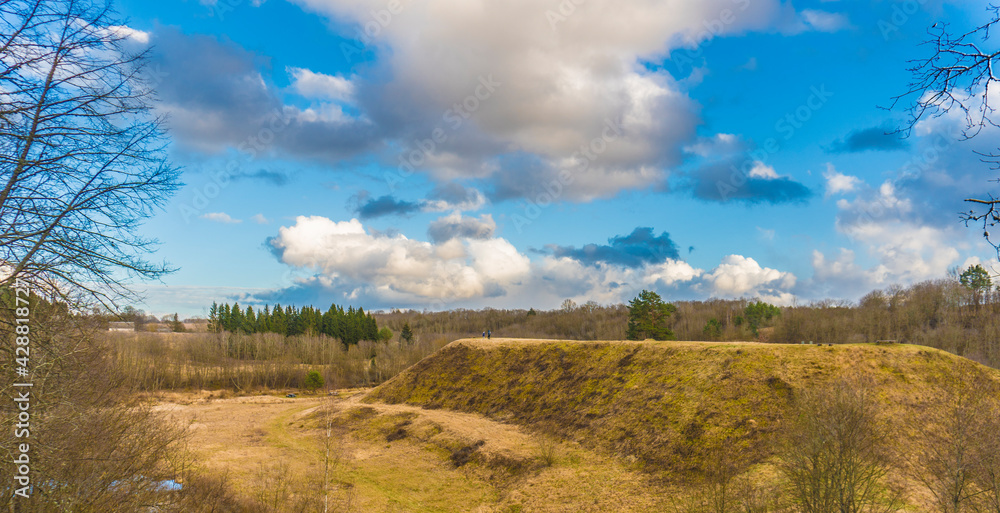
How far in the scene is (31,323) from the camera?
8961 mm

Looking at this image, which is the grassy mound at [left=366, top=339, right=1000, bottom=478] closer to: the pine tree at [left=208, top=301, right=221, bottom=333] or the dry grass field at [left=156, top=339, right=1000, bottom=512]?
the dry grass field at [left=156, top=339, right=1000, bottom=512]

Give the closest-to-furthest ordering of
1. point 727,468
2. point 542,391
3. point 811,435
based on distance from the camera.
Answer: point 811,435 → point 727,468 → point 542,391

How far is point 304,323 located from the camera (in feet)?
445

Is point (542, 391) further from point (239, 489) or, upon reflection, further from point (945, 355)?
point (945, 355)

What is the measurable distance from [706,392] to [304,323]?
127462mm

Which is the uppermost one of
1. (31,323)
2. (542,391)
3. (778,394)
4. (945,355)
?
(31,323)

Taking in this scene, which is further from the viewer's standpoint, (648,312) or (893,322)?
(893,322)

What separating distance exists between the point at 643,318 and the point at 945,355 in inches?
1657

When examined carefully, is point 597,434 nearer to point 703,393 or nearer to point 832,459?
point 703,393

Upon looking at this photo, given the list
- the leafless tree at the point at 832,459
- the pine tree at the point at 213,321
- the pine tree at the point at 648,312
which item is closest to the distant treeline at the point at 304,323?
the pine tree at the point at 213,321

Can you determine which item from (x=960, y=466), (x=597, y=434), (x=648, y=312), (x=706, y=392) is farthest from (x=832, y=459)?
(x=648, y=312)

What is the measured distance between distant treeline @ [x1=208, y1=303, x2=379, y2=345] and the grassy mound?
314 feet

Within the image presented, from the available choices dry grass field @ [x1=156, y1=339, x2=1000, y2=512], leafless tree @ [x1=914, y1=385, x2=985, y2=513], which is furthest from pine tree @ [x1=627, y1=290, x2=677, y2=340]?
leafless tree @ [x1=914, y1=385, x2=985, y2=513]

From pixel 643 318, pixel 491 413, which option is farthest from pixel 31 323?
pixel 643 318
